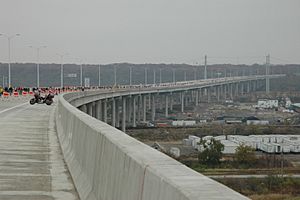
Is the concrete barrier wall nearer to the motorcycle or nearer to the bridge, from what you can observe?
the bridge

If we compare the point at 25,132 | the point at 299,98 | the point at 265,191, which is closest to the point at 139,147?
the point at 265,191

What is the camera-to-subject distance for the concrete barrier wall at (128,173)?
539 centimetres

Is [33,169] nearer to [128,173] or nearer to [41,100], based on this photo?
[128,173]

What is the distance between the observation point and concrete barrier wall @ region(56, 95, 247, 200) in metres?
5.39

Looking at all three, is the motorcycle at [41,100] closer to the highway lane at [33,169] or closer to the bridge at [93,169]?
the bridge at [93,169]

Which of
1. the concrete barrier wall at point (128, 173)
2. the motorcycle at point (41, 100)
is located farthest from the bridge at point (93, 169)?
Result: the motorcycle at point (41, 100)

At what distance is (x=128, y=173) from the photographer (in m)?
7.44

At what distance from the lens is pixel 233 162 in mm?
27656

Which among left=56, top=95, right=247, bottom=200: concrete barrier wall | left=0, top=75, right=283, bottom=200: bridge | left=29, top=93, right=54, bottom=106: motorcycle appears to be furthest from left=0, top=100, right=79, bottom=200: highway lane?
left=29, top=93, right=54, bottom=106: motorcycle

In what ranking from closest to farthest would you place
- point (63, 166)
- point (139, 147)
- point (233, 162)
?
point (139, 147) < point (63, 166) < point (233, 162)

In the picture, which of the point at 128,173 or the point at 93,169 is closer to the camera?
the point at 128,173

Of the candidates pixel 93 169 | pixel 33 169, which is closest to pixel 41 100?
pixel 33 169

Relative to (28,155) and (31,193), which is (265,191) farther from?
(31,193)

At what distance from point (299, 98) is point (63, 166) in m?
97.6
